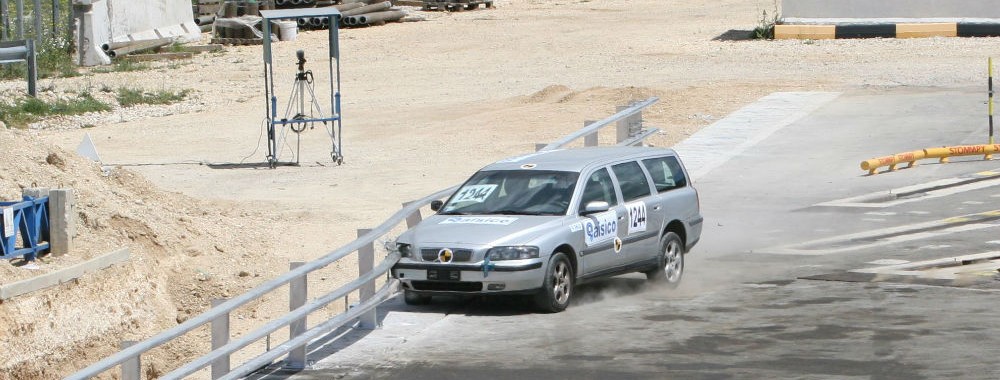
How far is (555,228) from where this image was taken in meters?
13.8

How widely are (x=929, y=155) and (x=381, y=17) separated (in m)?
30.2

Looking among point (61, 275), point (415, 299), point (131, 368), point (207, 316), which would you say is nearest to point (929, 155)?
point (415, 299)

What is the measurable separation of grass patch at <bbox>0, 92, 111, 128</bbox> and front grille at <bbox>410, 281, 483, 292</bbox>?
1948cm

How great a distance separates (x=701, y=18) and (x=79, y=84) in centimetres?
2122

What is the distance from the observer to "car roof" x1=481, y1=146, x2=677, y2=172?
49.2 ft

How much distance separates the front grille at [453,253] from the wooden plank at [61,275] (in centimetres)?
545

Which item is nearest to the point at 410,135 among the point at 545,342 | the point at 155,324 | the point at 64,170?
the point at 64,170

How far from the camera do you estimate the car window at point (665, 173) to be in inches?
618

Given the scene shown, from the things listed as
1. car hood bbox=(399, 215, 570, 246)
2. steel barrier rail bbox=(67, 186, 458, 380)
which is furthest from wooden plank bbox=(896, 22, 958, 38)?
steel barrier rail bbox=(67, 186, 458, 380)

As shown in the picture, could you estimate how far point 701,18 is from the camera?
49281 mm

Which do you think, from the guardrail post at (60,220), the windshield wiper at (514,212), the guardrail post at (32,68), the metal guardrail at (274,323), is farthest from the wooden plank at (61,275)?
the guardrail post at (32,68)

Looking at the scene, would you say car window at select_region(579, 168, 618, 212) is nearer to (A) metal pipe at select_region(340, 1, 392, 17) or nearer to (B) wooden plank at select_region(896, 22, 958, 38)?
(B) wooden plank at select_region(896, 22, 958, 38)

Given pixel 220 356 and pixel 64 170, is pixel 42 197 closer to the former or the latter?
pixel 64 170

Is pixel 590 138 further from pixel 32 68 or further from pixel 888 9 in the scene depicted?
pixel 888 9
